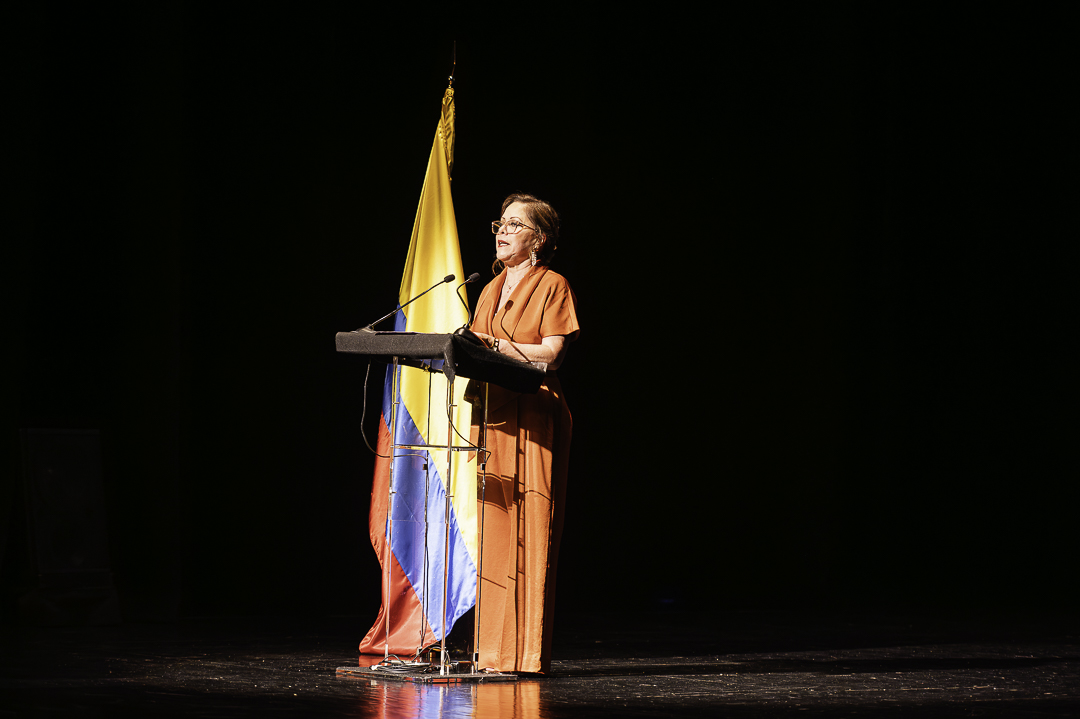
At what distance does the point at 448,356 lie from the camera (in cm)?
281

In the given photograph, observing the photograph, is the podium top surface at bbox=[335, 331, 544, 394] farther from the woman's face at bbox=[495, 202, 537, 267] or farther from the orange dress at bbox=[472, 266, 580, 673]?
the woman's face at bbox=[495, 202, 537, 267]

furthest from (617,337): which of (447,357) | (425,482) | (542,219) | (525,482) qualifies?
(447,357)

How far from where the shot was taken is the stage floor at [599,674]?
2686mm

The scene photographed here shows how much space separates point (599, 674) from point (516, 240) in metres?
1.20

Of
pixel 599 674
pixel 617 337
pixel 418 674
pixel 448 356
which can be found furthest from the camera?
pixel 617 337

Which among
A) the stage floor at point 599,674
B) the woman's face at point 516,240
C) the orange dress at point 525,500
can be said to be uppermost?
the woman's face at point 516,240

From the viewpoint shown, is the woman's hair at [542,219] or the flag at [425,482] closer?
the woman's hair at [542,219]

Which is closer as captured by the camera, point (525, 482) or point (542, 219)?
point (525, 482)

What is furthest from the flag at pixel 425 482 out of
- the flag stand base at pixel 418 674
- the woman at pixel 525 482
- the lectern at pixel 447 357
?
the lectern at pixel 447 357

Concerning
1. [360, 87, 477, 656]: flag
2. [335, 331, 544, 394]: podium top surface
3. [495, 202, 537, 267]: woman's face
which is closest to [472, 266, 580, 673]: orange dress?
[495, 202, 537, 267]: woman's face

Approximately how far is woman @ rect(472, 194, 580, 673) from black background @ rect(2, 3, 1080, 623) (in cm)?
167

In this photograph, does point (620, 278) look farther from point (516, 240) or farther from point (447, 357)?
point (447, 357)

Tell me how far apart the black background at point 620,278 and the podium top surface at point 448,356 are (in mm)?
1804

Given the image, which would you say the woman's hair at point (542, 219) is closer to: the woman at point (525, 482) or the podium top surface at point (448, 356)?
the woman at point (525, 482)
